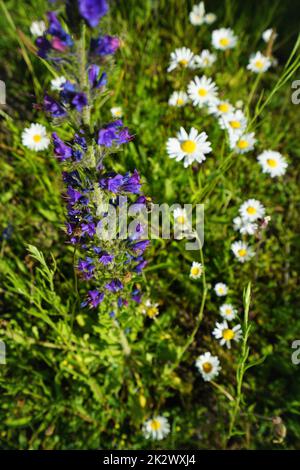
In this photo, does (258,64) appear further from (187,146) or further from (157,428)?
(157,428)

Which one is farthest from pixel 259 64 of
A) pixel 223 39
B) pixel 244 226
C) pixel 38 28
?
pixel 38 28

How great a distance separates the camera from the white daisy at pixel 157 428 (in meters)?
2.35

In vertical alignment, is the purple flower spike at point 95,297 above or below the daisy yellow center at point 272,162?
below

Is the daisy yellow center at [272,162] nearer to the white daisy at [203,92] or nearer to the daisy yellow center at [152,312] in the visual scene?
the white daisy at [203,92]

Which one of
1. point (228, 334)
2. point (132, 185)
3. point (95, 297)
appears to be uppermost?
point (132, 185)

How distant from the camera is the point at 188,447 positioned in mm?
2438

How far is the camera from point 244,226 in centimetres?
272

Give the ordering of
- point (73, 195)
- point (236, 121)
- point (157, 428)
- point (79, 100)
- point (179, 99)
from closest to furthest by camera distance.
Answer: point (79, 100) < point (73, 195) < point (157, 428) < point (236, 121) < point (179, 99)

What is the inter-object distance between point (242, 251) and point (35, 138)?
1.80 metres

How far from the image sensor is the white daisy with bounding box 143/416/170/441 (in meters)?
2.35

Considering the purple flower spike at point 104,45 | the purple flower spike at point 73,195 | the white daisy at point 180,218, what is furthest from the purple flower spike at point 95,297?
the purple flower spike at point 104,45

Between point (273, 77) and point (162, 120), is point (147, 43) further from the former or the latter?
point (273, 77)

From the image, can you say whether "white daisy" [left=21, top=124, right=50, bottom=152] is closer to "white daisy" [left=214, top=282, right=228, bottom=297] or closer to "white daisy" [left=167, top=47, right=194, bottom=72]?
"white daisy" [left=167, top=47, right=194, bottom=72]

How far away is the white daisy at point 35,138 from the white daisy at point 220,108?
1299mm
